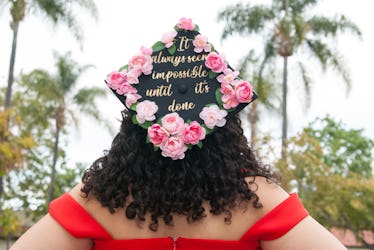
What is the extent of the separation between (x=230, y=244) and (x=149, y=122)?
584mm

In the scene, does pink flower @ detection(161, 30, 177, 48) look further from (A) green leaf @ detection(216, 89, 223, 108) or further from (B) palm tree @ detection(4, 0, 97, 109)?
(B) palm tree @ detection(4, 0, 97, 109)

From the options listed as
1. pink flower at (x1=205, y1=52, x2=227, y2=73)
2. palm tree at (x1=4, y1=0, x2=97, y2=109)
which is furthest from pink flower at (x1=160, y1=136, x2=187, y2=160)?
palm tree at (x1=4, y1=0, x2=97, y2=109)

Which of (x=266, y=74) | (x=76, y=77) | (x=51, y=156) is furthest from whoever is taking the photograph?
(x=51, y=156)

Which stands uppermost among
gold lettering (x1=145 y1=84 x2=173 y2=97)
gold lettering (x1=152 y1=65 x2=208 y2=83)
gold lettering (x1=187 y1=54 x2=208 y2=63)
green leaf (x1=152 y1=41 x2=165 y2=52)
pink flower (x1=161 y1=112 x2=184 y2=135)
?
green leaf (x1=152 y1=41 x2=165 y2=52)

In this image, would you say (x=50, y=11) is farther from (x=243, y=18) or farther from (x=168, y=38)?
(x=168, y=38)

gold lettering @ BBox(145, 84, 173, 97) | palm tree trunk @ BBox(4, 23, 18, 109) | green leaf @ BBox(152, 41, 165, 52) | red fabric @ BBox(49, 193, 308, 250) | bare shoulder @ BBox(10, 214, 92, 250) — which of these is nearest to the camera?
red fabric @ BBox(49, 193, 308, 250)

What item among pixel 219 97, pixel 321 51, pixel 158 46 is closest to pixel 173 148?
pixel 219 97

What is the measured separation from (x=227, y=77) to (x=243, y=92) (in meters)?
0.10

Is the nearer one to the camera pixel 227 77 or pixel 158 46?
pixel 227 77

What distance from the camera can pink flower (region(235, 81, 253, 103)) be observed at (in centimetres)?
267

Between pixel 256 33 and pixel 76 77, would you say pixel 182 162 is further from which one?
pixel 76 77

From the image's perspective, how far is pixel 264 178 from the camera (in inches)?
105

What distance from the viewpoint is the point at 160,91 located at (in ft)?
9.02

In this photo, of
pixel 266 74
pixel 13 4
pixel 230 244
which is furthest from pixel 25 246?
pixel 266 74
